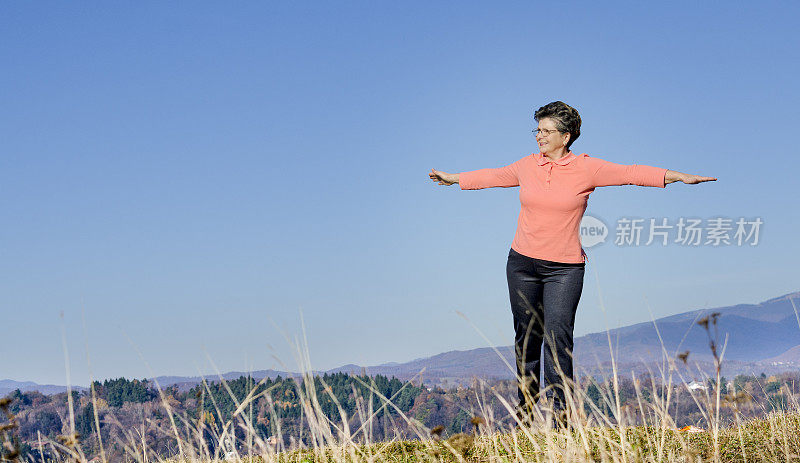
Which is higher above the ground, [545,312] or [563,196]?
[563,196]

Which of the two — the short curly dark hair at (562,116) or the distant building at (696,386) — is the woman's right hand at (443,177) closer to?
the short curly dark hair at (562,116)

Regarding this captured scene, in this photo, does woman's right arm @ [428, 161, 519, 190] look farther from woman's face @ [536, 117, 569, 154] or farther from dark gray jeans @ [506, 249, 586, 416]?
dark gray jeans @ [506, 249, 586, 416]

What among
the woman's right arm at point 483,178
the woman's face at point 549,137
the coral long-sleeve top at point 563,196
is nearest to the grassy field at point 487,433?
the coral long-sleeve top at point 563,196

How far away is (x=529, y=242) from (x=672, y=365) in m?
1.88

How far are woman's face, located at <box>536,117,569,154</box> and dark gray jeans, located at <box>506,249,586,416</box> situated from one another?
100 cm

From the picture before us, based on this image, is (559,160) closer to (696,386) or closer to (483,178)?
(483,178)

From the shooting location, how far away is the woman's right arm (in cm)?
666

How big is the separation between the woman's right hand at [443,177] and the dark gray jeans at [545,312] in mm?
1020

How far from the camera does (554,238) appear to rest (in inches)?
243

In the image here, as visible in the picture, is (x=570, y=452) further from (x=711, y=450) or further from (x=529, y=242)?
(x=529, y=242)

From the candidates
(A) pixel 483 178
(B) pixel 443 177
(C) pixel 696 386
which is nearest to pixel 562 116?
(A) pixel 483 178

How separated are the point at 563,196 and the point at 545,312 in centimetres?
104

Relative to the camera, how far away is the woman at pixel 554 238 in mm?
6160

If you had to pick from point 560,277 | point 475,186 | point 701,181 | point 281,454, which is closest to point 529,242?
point 560,277
